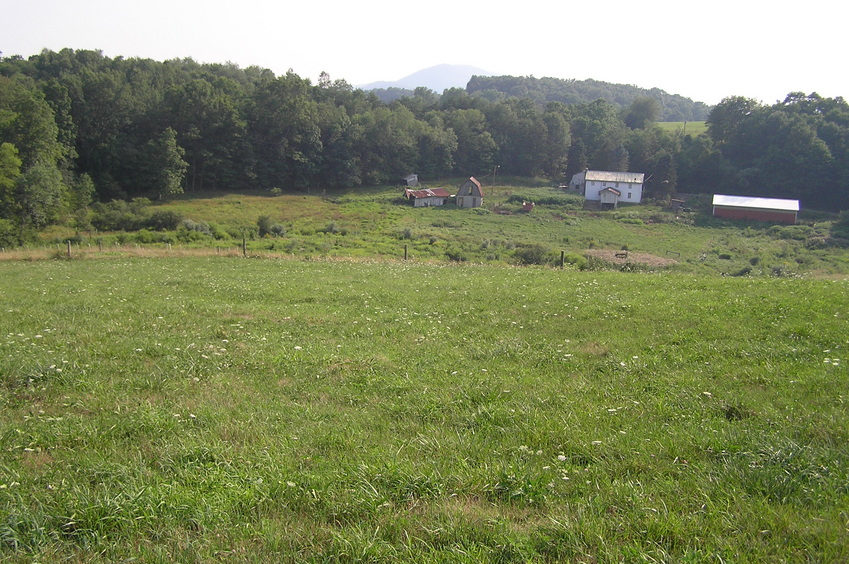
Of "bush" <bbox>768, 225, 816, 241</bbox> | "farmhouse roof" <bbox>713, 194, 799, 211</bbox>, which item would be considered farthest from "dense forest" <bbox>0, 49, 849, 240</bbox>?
"bush" <bbox>768, 225, 816, 241</bbox>

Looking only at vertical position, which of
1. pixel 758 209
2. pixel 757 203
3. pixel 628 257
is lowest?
pixel 628 257

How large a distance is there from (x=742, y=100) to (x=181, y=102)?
108787mm

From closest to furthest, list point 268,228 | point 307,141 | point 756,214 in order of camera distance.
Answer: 1. point 268,228
2. point 756,214
3. point 307,141

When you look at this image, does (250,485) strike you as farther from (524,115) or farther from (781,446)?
(524,115)

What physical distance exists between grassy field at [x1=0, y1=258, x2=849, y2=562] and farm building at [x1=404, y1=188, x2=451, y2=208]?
75452mm

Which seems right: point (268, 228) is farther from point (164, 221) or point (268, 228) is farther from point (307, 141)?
point (307, 141)

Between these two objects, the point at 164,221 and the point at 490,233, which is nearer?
the point at 164,221

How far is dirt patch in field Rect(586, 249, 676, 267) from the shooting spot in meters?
48.5

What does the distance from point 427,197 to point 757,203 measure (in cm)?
5110

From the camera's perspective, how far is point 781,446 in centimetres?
583

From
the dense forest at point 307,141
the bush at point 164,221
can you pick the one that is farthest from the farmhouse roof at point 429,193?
the bush at point 164,221

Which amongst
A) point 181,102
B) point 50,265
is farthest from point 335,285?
point 181,102

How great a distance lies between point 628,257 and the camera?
169 ft

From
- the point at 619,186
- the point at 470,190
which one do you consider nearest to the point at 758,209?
the point at 619,186
